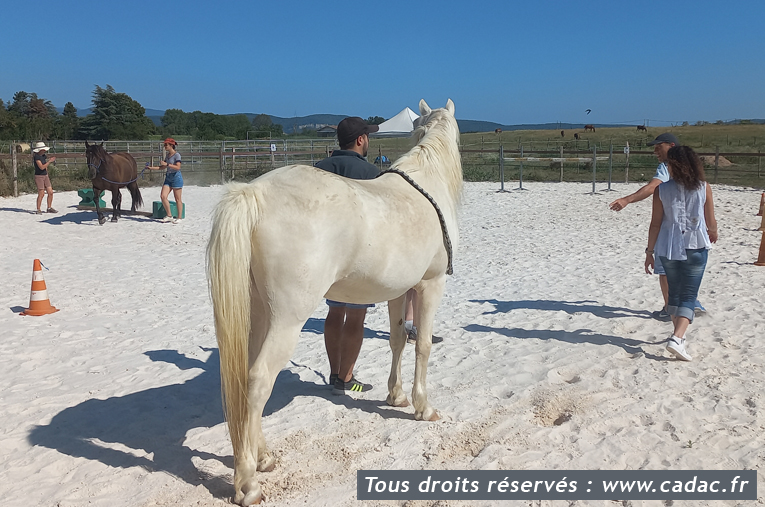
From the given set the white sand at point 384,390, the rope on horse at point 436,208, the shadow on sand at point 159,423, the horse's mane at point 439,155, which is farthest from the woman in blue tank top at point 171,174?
the rope on horse at point 436,208

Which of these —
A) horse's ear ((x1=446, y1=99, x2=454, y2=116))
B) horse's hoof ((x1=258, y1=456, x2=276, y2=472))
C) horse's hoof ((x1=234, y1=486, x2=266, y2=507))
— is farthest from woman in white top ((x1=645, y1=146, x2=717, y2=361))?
horse's hoof ((x1=234, y1=486, x2=266, y2=507))

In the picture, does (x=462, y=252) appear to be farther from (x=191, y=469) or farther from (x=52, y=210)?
(x=52, y=210)

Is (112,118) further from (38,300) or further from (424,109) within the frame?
(424,109)

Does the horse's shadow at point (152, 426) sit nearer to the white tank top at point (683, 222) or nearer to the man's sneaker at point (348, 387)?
the man's sneaker at point (348, 387)

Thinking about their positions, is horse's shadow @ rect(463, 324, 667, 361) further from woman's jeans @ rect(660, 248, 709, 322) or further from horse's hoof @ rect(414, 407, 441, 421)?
horse's hoof @ rect(414, 407, 441, 421)

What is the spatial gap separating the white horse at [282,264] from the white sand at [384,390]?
0.52 meters

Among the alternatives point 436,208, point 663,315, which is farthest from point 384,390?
point 663,315

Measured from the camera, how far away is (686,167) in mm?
4148

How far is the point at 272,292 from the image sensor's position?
2564 millimetres

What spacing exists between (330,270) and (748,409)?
106 inches

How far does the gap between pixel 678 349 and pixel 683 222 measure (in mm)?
959

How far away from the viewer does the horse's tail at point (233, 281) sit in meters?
2.49

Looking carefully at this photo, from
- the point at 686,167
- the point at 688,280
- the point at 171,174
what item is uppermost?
the point at 686,167

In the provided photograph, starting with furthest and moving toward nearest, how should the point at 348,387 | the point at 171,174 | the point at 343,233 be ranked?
1. the point at 171,174
2. the point at 348,387
3. the point at 343,233
